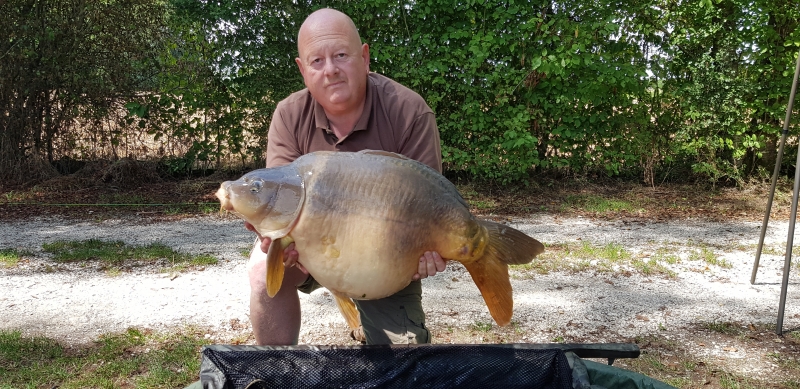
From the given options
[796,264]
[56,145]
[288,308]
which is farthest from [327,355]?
[56,145]

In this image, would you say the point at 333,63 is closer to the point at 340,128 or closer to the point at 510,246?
the point at 340,128

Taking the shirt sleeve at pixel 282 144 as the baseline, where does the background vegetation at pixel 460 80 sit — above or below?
above

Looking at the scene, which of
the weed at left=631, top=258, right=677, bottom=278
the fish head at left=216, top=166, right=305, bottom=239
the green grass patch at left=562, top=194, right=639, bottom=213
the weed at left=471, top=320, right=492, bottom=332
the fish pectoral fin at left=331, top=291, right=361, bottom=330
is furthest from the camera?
the green grass patch at left=562, top=194, right=639, bottom=213

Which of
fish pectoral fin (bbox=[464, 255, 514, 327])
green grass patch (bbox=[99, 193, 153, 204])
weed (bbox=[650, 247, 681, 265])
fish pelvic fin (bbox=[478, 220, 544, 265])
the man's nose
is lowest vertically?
weed (bbox=[650, 247, 681, 265])

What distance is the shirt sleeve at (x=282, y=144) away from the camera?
2039 mm

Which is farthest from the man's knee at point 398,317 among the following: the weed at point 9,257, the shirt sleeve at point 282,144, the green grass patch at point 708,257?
the weed at point 9,257

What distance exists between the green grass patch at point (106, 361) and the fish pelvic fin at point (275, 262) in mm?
984

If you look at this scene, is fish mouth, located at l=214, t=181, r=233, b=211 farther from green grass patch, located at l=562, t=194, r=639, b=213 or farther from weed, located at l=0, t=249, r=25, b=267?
green grass patch, located at l=562, t=194, r=639, b=213

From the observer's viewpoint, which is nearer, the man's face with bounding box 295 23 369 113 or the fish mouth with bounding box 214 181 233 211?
the fish mouth with bounding box 214 181 233 211

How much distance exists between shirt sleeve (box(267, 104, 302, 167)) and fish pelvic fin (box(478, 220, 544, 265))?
777 millimetres

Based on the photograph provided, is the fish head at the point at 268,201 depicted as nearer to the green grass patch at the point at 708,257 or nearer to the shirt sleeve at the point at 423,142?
the shirt sleeve at the point at 423,142

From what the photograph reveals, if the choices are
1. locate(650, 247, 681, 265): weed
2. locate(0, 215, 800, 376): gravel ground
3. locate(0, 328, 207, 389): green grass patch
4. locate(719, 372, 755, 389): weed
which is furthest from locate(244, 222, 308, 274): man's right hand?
locate(650, 247, 681, 265): weed

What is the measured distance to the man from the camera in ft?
6.15

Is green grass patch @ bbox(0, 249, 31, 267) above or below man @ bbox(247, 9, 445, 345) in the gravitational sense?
below
